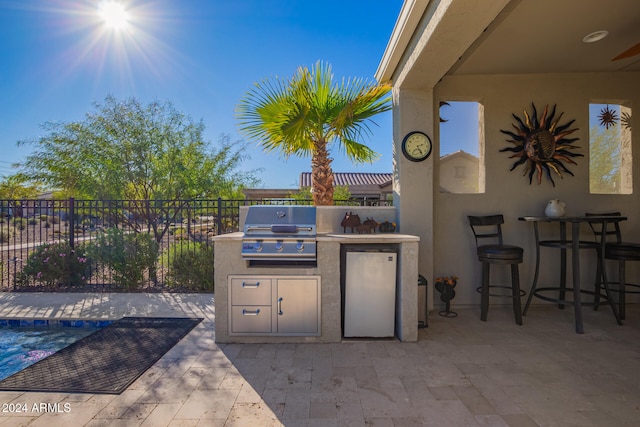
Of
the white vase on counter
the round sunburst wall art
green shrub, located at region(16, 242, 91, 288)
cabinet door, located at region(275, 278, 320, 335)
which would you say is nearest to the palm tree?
cabinet door, located at region(275, 278, 320, 335)

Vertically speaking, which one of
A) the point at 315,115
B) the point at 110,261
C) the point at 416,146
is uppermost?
the point at 315,115

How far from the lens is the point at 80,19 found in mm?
5273

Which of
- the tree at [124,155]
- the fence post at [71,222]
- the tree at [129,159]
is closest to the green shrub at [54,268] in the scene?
the fence post at [71,222]

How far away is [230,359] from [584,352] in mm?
3078

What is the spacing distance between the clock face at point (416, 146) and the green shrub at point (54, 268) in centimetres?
533

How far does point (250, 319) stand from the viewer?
2904 millimetres

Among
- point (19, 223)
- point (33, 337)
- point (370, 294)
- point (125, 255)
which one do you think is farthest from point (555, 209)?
point (19, 223)

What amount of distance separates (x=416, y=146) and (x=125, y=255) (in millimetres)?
4825

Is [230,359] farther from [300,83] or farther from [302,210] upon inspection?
[300,83]

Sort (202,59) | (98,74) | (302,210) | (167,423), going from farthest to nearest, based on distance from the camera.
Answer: (202,59), (98,74), (302,210), (167,423)

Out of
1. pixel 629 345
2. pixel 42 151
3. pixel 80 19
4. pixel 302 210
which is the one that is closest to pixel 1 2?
pixel 80 19

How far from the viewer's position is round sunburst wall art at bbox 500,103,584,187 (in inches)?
156

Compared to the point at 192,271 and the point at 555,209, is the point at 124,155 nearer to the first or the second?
the point at 192,271

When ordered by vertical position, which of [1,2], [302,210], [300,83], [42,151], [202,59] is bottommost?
[302,210]
